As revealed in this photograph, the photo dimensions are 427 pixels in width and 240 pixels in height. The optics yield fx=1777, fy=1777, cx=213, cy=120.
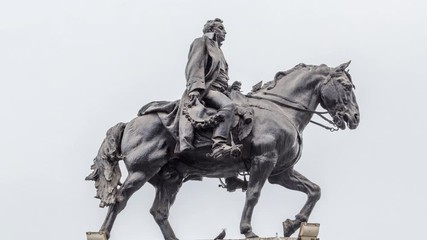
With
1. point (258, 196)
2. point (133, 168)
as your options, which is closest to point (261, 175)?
point (258, 196)

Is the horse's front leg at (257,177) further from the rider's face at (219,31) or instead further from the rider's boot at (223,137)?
the rider's face at (219,31)

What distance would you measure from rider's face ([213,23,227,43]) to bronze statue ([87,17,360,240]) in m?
0.02

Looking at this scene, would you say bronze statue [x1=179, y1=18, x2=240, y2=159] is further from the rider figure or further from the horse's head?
the horse's head

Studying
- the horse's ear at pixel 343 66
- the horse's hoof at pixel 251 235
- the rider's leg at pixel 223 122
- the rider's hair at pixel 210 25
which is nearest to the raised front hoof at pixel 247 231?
the horse's hoof at pixel 251 235

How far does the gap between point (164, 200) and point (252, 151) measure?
186 centimetres

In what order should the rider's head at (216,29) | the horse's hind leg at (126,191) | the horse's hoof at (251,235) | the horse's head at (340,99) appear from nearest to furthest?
the horse's hoof at (251,235) → the horse's hind leg at (126,191) → the horse's head at (340,99) → the rider's head at (216,29)

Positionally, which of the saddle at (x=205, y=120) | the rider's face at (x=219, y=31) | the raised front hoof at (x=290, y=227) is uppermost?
the rider's face at (x=219, y=31)

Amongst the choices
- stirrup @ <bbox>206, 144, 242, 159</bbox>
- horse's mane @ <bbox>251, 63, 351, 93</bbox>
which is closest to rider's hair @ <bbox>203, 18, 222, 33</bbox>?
horse's mane @ <bbox>251, 63, 351, 93</bbox>

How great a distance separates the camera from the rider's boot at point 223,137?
91.8ft

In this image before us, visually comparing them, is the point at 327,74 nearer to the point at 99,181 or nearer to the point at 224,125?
the point at 224,125

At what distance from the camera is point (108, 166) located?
2902 centimetres

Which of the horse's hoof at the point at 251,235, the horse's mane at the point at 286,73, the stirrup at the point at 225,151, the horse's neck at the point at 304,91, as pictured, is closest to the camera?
the stirrup at the point at 225,151

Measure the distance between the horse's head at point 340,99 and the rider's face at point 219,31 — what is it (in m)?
1.91

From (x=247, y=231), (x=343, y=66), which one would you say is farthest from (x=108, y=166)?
(x=343, y=66)
